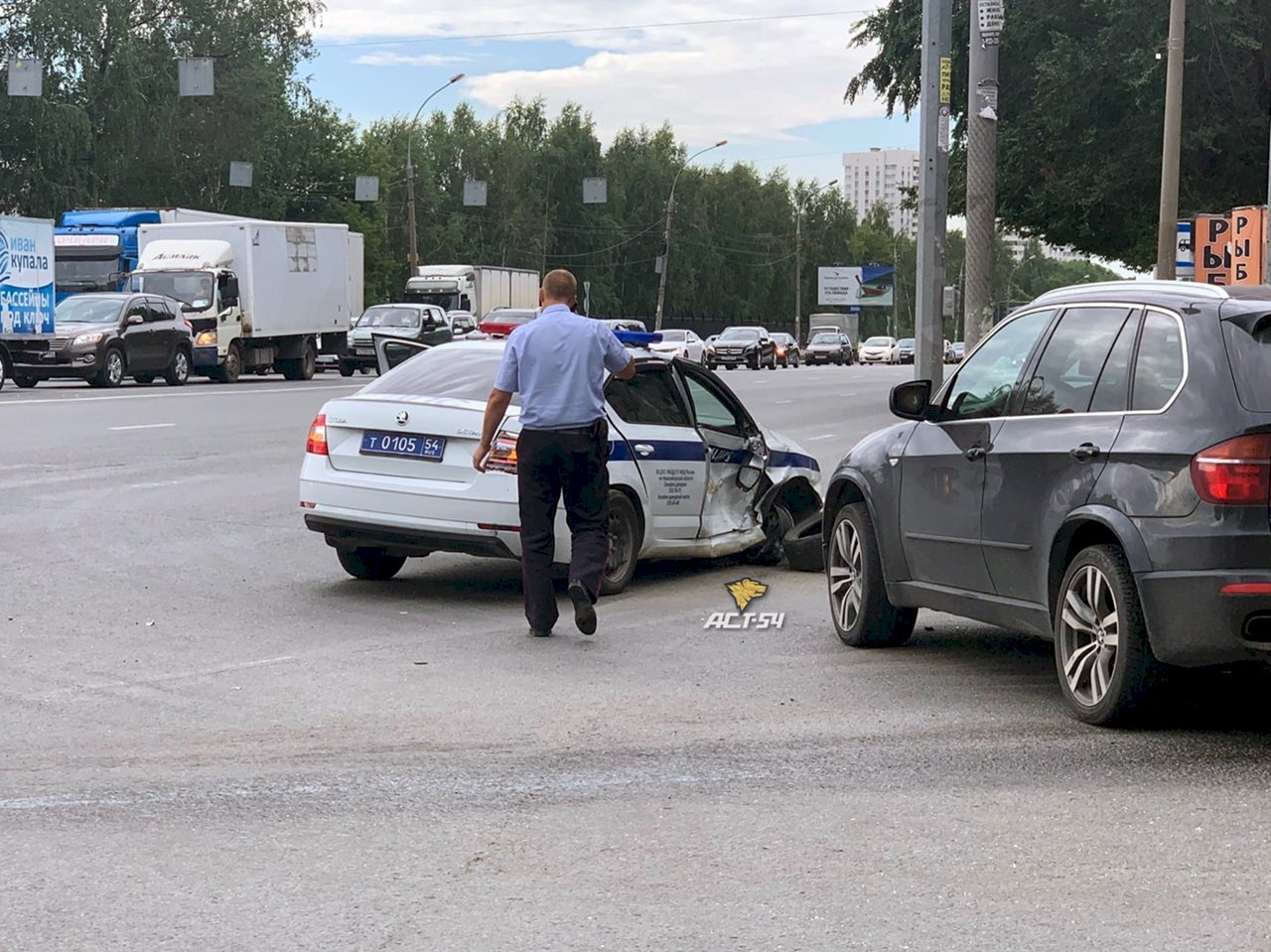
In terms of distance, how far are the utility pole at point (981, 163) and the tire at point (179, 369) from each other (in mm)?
20904

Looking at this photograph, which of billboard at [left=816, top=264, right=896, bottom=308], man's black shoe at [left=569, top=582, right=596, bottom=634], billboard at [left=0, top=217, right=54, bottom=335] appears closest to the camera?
man's black shoe at [left=569, top=582, right=596, bottom=634]

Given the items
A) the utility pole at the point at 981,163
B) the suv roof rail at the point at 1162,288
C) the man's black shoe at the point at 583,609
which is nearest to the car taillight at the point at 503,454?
the man's black shoe at the point at 583,609

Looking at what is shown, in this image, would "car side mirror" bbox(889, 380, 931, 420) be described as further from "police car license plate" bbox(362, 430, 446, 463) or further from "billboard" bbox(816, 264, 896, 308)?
"billboard" bbox(816, 264, 896, 308)

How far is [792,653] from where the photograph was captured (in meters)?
8.84

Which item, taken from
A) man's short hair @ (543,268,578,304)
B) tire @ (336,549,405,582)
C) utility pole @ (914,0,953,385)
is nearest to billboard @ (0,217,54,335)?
utility pole @ (914,0,953,385)

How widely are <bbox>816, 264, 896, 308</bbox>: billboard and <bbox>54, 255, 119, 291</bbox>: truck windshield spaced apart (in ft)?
350

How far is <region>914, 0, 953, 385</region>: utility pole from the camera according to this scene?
60.2ft

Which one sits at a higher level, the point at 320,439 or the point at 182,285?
the point at 182,285

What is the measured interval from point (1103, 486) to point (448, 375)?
4829 millimetres

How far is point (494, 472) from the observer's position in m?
10.0

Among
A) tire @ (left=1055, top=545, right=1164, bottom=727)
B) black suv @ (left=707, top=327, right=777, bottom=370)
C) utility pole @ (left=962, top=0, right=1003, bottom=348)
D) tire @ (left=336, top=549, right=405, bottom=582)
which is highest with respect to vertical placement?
utility pole @ (left=962, top=0, right=1003, bottom=348)

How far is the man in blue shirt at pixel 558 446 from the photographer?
9125 mm

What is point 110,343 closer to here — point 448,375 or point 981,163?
point 981,163

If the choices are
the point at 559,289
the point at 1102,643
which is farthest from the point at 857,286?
the point at 1102,643
